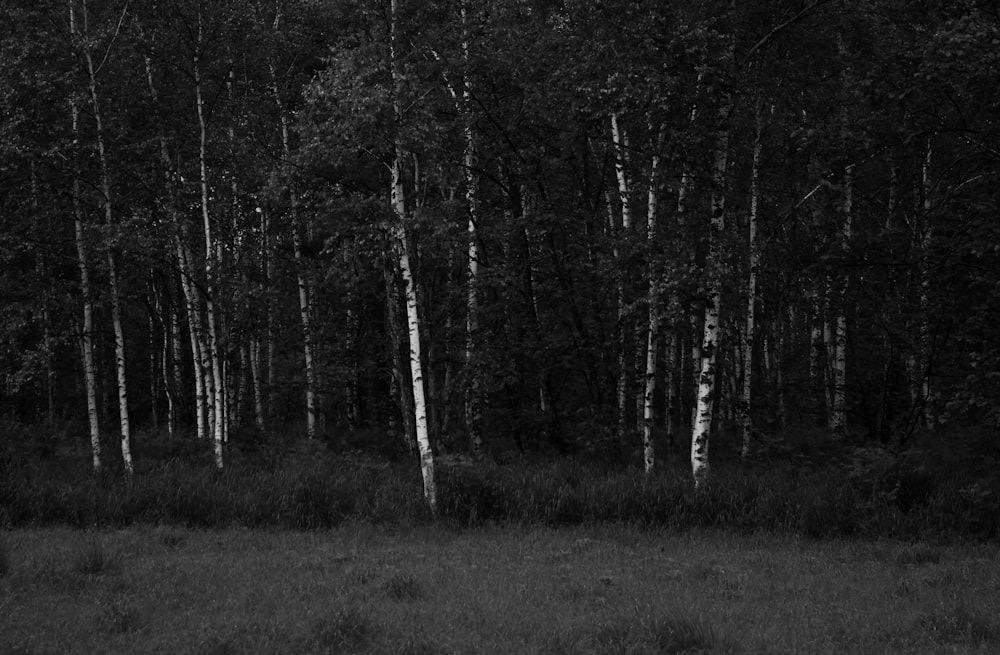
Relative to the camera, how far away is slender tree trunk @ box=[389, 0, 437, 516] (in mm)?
13273

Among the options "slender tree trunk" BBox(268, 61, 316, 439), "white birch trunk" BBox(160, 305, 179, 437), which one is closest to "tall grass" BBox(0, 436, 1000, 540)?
"slender tree trunk" BBox(268, 61, 316, 439)

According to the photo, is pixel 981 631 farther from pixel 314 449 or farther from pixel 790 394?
pixel 790 394

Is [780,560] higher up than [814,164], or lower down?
lower down

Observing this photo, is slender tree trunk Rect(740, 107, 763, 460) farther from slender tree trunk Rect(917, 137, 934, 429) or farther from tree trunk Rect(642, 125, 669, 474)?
slender tree trunk Rect(917, 137, 934, 429)

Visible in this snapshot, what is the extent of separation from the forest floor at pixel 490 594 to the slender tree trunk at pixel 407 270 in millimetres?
1691

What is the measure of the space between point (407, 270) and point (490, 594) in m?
6.71

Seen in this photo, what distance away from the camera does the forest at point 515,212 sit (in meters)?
13.5

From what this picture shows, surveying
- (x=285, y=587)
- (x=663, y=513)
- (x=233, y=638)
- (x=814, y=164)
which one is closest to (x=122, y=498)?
(x=285, y=587)

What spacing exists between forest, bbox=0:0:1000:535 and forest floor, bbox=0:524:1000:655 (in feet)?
7.28

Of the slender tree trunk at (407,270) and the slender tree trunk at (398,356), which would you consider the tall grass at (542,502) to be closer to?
the slender tree trunk at (407,270)

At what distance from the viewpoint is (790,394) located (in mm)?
29766

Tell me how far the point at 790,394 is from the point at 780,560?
20916 millimetres

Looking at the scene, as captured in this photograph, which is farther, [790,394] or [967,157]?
[790,394]

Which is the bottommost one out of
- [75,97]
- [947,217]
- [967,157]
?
[947,217]
